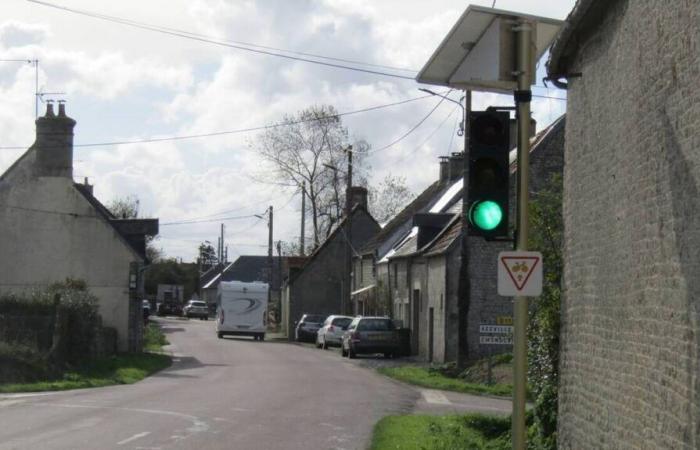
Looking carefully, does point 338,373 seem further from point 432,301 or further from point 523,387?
point 523,387

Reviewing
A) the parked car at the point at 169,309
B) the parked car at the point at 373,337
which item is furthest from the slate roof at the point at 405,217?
the parked car at the point at 169,309

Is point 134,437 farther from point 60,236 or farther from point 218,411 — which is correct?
point 60,236

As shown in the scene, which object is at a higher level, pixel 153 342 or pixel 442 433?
pixel 153 342

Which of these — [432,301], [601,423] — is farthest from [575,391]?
[432,301]

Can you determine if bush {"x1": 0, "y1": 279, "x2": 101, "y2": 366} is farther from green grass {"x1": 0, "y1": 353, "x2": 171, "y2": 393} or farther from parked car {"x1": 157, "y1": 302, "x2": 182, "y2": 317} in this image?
parked car {"x1": 157, "y1": 302, "x2": 182, "y2": 317}

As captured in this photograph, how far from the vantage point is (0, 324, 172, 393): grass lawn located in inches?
1044

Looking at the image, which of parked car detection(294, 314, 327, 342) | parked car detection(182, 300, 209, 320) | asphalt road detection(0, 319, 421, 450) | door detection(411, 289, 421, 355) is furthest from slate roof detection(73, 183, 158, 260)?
parked car detection(182, 300, 209, 320)

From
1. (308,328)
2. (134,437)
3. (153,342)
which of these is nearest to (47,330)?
(134,437)

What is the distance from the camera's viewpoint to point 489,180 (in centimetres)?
862

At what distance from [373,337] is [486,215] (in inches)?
1241

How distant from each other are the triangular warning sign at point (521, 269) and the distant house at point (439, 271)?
716 inches

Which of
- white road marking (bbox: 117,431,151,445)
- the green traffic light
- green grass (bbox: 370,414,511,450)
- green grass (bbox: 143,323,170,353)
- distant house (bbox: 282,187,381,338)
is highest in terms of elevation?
distant house (bbox: 282,187,381,338)

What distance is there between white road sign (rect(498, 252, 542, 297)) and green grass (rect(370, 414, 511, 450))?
209 inches

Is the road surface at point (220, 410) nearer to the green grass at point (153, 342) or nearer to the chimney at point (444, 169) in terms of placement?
the green grass at point (153, 342)
